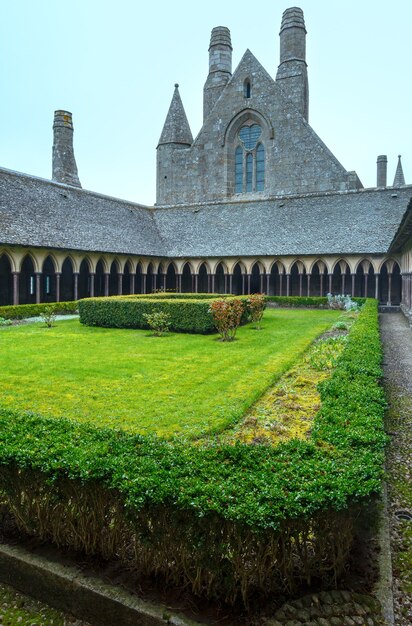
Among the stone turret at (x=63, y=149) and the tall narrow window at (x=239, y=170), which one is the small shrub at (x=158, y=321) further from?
the tall narrow window at (x=239, y=170)

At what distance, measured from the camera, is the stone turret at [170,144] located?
37906 millimetres

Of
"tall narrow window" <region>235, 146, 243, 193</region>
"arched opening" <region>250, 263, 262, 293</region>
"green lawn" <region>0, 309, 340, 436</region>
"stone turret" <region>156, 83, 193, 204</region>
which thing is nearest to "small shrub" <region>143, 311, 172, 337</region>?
"green lawn" <region>0, 309, 340, 436</region>

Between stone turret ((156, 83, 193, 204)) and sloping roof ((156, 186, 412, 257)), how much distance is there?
17.9 ft

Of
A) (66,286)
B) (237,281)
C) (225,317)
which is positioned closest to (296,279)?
(237,281)

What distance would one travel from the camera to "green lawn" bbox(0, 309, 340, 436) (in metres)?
6.53

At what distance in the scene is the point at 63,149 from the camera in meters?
32.8

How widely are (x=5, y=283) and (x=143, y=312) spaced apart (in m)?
11.5

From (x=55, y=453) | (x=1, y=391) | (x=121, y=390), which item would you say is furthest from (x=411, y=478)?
(x=1, y=391)

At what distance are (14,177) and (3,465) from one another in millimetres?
22929

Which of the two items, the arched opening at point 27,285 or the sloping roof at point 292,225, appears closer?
the arched opening at point 27,285

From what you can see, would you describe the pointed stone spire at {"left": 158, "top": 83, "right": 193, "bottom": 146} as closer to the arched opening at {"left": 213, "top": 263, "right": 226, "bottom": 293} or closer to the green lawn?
the arched opening at {"left": 213, "top": 263, "right": 226, "bottom": 293}

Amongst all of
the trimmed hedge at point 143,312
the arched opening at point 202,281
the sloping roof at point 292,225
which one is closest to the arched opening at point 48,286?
the sloping roof at point 292,225

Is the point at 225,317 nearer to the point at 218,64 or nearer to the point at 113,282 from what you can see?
the point at 113,282

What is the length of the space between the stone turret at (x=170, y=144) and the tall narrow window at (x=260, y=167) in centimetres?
618
